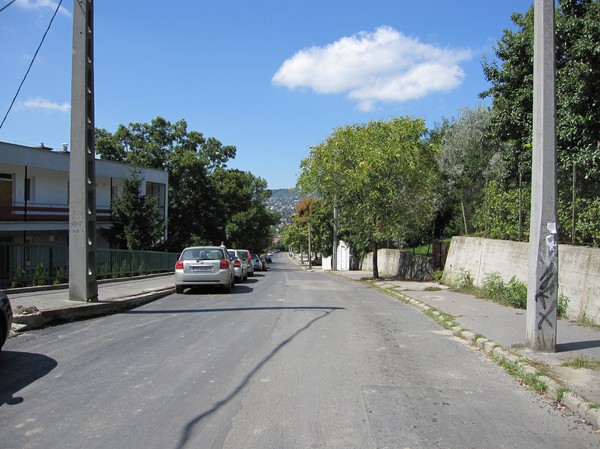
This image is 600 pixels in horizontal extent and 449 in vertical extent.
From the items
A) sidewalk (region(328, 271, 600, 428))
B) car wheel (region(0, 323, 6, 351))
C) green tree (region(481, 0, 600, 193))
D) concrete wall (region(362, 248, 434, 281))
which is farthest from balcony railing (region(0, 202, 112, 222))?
green tree (region(481, 0, 600, 193))

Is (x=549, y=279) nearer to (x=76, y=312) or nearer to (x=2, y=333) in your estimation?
(x=2, y=333)

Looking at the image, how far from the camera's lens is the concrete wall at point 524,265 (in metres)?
9.41

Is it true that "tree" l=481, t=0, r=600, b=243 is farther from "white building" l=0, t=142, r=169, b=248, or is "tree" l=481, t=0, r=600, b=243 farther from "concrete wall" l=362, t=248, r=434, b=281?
"white building" l=0, t=142, r=169, b=248

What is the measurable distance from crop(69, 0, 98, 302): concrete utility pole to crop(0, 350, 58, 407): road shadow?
13.9 feet

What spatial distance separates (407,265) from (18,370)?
2382 cm

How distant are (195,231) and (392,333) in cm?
3778

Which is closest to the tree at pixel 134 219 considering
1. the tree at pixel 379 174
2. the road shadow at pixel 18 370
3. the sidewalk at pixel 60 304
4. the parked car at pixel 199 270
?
the tree at pixel 379 174

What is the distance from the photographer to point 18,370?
6039 millimetres

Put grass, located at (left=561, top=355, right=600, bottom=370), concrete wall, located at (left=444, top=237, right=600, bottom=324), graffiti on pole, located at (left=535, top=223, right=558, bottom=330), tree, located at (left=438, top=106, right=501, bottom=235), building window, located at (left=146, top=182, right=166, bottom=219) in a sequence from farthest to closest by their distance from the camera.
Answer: building window, located at (left=146, top=182, right=166, bottom=219) → tree, located at (left=438, top=106, right=501, bottom=235) → concrete wall, located at (left=444, top=237, right=600, bottom=324) → graffiti on pole, located at (left=535, top=223, right=558, bottom=330) → grass, located at (left=561, top=355, right=600, bottom=370)

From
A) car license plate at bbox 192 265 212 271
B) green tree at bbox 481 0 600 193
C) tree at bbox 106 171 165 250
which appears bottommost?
car license plate at bbox 192 265 212 271

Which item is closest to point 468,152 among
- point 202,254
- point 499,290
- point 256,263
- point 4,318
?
point 256,263

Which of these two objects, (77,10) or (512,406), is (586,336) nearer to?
(512,406)

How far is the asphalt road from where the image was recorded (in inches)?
164

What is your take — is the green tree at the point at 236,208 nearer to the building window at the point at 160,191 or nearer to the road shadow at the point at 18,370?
the building window at the point at 160,191
